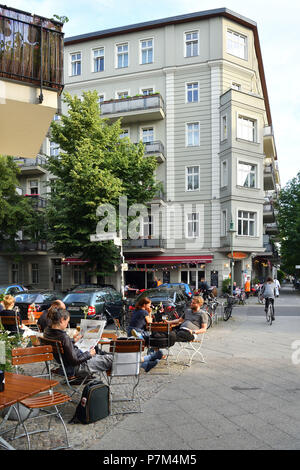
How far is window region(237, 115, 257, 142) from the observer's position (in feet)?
98.5

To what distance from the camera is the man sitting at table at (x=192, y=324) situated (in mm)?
8375

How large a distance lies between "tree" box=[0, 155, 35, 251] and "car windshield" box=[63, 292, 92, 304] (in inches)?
599

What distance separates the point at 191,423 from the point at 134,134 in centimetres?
2992

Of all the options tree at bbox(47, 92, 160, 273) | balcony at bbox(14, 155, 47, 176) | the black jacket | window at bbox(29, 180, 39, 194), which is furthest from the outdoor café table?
window at bbox(29, 180, 39, 194)

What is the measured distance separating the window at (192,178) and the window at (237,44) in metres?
9.36

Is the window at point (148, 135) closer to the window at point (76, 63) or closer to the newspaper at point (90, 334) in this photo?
the window at point (76, 63)

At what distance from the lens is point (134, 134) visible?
108 feet

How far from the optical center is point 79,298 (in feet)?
47.1

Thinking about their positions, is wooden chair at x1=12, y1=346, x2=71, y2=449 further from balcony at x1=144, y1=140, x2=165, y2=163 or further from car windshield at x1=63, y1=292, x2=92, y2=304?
balcony at x1=144, y1=140, x2=165, y2=163

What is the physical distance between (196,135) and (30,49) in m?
26.0

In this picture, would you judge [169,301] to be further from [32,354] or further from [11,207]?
[11,207]

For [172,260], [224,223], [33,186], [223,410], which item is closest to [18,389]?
[223,410]

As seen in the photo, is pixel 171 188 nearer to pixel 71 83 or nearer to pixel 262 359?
pixel 71 83

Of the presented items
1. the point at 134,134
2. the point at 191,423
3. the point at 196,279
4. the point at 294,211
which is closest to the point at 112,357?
the point at 191,423
